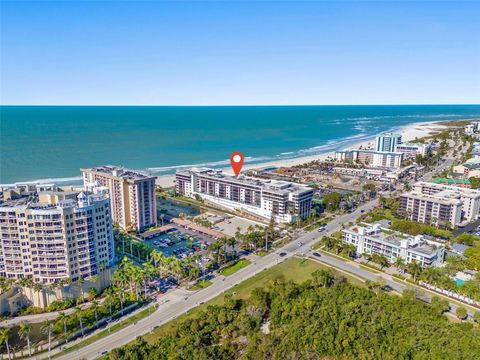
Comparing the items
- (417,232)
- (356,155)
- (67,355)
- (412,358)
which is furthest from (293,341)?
(356,155)

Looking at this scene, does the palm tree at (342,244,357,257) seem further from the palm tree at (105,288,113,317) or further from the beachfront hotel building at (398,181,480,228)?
the palm tree at (105,288,113,317)

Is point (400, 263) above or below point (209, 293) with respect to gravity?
above

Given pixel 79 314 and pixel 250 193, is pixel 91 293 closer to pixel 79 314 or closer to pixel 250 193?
pixel 79 314

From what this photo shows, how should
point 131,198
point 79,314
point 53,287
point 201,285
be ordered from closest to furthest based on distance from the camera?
point 79,314, point 53,287, point 201,285, point 131,198

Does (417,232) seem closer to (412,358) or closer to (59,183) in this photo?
(412,358)

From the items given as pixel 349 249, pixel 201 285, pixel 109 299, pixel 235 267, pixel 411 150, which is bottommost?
pixel 201 285

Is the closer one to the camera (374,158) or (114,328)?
(114,328)

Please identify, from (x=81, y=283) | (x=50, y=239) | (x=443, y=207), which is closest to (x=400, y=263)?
(x=443, y=207)
